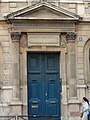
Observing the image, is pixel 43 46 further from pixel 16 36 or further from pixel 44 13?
pixel 44 13

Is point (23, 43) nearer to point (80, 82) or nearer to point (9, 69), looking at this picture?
point (9, 69)

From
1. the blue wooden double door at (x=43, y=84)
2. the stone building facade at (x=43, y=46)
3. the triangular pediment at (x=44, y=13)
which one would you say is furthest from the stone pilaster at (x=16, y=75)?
the triangular pediment at (x=44, y=13)

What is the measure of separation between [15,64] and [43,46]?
4.43ft

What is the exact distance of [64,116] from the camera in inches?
653

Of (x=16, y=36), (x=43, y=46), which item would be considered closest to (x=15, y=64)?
(x=16, y=36)

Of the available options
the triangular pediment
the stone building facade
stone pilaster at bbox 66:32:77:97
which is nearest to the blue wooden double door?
the stone building facade

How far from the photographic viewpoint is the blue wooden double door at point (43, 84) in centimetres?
1677

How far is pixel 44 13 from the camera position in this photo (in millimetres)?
16609

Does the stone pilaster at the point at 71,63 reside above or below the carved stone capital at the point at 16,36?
below

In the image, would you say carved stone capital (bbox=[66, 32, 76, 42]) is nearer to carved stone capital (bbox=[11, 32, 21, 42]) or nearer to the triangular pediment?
the triangular pediment

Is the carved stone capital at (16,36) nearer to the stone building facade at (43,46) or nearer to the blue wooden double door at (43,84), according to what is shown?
the stone building facade at (43,46)

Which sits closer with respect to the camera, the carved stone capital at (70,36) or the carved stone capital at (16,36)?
the carved stone capital at (16,36)

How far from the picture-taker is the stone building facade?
16406 millimetres

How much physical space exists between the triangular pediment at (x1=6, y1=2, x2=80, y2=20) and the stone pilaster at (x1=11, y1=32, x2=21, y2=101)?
81 centimetres
